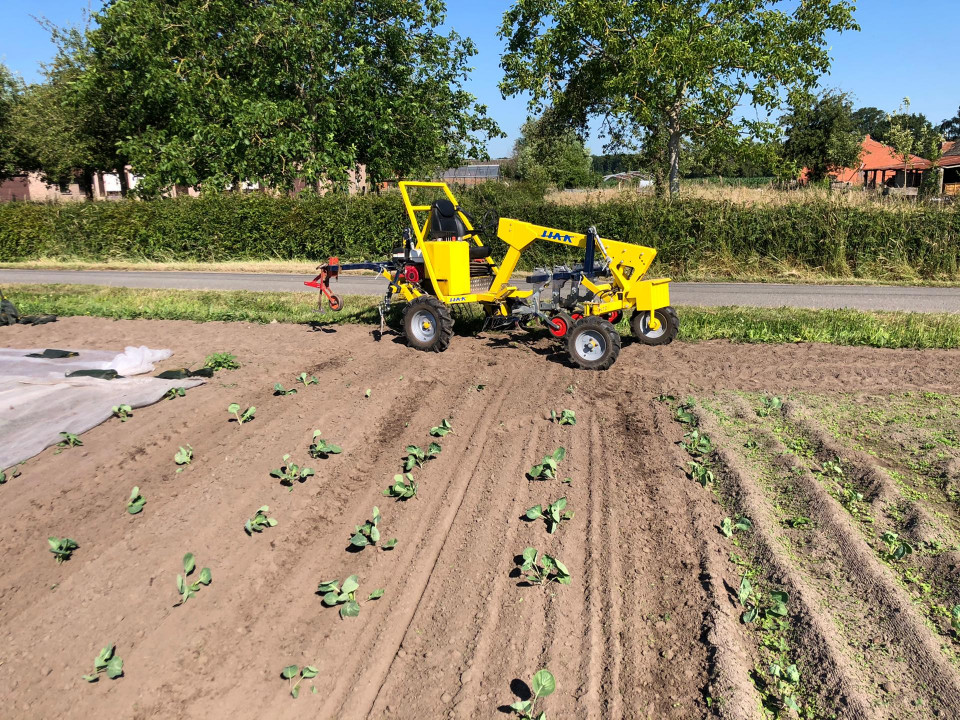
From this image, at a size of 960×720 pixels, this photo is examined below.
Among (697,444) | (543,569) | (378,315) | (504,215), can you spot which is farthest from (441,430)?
(504,215)

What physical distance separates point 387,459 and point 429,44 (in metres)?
23.8

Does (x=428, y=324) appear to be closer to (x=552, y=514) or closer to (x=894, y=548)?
(x=552, y=514)

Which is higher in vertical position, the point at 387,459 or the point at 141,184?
the point at 141,184

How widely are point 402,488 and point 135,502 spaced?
6.17 ft

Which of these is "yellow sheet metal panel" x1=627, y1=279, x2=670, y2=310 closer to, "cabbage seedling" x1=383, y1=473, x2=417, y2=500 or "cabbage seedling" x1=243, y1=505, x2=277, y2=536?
"cabbage seedling" x1=383, y1=473, x2=417, y2=500

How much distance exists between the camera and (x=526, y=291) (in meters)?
9.74

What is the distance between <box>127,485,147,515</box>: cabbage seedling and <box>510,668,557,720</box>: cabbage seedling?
3.12 meters

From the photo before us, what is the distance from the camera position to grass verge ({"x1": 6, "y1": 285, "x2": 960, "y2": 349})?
9.89 m

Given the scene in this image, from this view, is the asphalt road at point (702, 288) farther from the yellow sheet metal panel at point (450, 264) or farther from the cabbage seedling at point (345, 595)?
the cabbage seedling at point (345, 595)

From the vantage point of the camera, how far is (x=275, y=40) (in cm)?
2334

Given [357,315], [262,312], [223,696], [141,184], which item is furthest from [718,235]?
[141,184]

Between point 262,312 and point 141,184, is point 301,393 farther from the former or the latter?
point 141,184

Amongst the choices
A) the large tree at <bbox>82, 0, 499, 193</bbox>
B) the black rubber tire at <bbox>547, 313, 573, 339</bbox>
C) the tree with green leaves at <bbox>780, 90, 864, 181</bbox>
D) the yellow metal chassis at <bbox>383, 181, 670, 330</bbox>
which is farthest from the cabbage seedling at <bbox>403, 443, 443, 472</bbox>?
the tree with green leaves at <bbox>780, 90, 864, 181</bbox>

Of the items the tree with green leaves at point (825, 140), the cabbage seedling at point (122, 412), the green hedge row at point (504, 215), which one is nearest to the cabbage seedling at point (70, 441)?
the cabbage seedling at point (122, 412)
